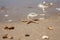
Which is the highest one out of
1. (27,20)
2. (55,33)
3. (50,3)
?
(50,3)

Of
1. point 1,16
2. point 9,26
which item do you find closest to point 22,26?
point 9,26

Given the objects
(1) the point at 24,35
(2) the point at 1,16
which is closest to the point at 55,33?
(1) the point at 24,35

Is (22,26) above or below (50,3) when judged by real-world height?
below

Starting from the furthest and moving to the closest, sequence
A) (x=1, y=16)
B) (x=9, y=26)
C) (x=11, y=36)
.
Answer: (x=1, y=16) → (x=9, y=26) → (x=11, y=36)

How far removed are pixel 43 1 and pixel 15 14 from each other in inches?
31.8

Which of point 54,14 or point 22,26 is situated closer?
point 22,26

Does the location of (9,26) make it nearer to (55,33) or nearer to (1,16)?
(1,16)

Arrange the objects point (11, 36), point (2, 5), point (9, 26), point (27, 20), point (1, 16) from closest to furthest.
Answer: point (11, 36) → point (9, 26) → point (27, 20) → point (1, 16) → point (2, 5)

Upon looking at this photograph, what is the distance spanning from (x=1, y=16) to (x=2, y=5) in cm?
52

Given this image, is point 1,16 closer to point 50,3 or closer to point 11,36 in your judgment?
point 11,36

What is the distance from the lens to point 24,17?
9.43 feet

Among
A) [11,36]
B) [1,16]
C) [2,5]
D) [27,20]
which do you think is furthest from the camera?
[2,5]

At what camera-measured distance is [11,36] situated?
2.27 meters

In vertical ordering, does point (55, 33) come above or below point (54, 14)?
below
